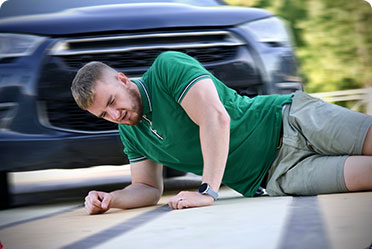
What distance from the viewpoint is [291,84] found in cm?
425

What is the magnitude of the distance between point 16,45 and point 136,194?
1.25 metres

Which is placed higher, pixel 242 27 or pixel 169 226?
pixel 242 27

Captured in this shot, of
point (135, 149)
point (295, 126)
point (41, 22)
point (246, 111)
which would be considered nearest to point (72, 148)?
point (135, 149)

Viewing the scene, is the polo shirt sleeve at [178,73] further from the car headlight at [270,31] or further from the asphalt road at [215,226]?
the car headlight at [270,31]

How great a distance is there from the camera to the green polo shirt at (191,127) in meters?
3.06

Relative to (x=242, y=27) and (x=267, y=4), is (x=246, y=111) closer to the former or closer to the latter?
(x=242, y=27)

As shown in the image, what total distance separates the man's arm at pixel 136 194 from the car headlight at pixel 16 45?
1.01 m

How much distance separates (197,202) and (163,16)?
162 centimetres

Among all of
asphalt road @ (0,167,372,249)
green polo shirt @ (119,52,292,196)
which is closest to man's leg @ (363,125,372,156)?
asphalt road @ (0,167,372,249)

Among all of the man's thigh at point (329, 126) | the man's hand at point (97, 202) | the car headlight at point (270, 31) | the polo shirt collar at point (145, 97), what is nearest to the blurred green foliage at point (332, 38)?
the car headlight at point (270, 31)

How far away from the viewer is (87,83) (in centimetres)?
301

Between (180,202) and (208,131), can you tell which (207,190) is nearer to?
(180,202)

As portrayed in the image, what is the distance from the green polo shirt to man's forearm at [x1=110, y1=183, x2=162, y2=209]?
0.18 meters

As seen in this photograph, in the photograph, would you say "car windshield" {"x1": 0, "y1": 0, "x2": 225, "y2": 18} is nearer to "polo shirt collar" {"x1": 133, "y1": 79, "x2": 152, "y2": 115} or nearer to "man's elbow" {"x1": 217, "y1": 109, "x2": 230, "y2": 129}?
"polo shirt collar" {"x1": 133, "y1": 79, "x2": 152, "y2": 115}
